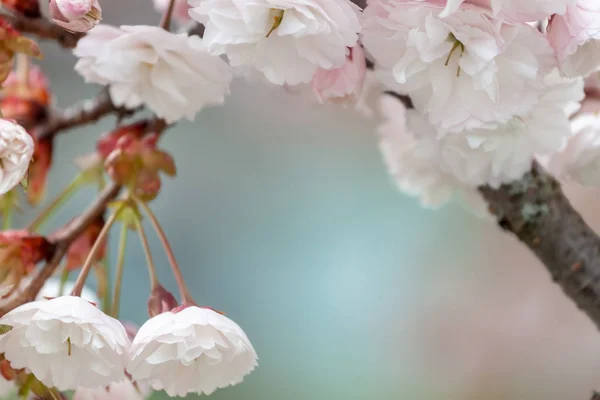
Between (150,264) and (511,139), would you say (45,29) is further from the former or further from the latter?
(511,139)

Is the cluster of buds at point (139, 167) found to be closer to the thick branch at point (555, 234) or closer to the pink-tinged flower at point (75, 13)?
the pink-tinged flower at point (75, 13)

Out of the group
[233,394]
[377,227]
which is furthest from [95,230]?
[377,227]

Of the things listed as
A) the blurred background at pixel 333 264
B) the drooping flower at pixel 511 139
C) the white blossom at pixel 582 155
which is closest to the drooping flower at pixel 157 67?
the drooping flower at pixel 511 139

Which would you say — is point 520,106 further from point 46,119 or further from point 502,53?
point 46,119

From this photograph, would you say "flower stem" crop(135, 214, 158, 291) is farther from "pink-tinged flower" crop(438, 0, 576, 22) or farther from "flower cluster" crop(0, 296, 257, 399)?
"pink-tinged flower" crop(438, 0, 576, 22)

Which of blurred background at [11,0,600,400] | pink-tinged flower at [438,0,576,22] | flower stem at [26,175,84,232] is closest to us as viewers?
pink-tinged flower at [438,0,576,22]

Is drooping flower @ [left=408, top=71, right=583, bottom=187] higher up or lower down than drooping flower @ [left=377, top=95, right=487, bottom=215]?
higher up

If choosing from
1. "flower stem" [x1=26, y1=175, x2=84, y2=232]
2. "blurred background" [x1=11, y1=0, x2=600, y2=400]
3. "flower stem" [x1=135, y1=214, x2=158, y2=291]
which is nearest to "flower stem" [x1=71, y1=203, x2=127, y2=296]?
"flower stem" [x1=135, y1=214, x2=158, y2=291]
